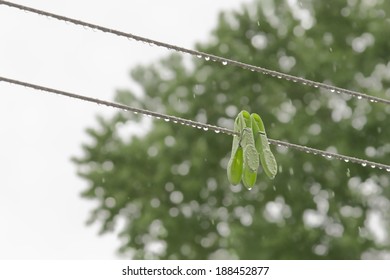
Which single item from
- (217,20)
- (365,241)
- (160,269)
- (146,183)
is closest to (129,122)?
(146,183)

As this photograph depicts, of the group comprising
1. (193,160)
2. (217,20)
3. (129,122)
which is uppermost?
(217,20)

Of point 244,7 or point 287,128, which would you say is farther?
point 244,7

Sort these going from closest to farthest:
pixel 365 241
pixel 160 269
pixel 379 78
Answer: pixel 160 269, pixel 365 241, pixel 379 78

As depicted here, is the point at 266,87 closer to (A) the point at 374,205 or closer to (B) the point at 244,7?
(B) the point at 244,7

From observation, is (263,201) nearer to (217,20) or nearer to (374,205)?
(374,205)

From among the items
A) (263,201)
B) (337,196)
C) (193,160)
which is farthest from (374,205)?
(193,160)

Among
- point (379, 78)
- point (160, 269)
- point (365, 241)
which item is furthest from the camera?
point (379, 78)

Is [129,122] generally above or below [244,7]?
below
